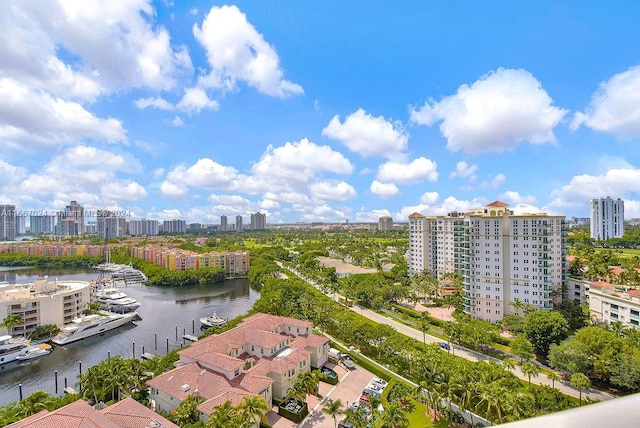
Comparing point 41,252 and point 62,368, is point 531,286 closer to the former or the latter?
point 62,368

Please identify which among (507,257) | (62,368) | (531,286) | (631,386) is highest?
(507,257)

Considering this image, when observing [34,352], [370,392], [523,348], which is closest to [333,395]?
[370,392]

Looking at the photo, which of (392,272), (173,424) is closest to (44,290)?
(173,424)

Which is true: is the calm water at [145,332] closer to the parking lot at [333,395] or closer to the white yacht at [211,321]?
the white yacht at [211,321]

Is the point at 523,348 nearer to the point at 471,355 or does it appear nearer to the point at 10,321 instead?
the point at 471,355

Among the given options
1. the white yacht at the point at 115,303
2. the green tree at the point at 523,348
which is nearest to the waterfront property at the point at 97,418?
the green tree at the point at 523,348

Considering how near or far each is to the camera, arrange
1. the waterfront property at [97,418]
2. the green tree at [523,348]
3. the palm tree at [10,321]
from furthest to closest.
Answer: the palm tree at [10,321]
the green tree at [523,348]
the waterfront property at [97,418]
